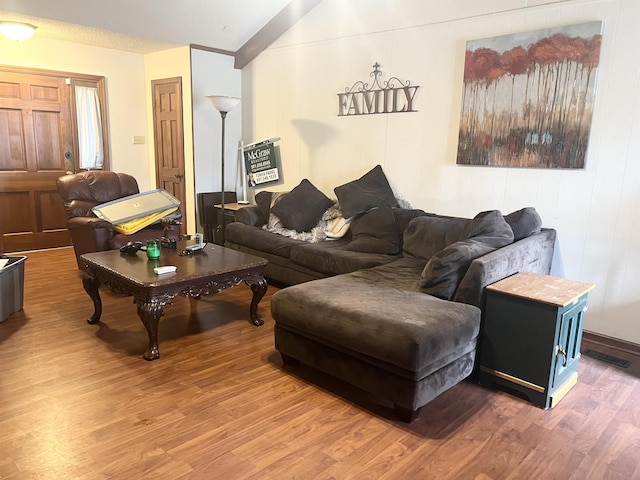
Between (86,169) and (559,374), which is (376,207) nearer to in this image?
(559,374)

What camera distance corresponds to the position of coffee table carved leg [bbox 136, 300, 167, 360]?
282 cm

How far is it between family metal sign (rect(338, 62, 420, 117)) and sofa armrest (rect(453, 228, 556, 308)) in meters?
1.70

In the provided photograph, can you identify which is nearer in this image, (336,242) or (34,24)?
(336,242)

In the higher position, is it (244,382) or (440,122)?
(440,122)

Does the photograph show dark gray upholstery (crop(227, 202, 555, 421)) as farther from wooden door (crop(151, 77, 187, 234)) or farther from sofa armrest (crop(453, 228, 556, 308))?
wooden door (crop(151, 77, 187, 234))

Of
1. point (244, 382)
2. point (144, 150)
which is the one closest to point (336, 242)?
point (244, 382)

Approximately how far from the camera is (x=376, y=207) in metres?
4.17

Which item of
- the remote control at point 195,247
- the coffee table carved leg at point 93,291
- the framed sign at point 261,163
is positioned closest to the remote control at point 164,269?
the remote control at point 195,247

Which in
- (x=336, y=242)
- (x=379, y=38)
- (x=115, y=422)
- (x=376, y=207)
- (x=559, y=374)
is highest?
(x=379, y=38)

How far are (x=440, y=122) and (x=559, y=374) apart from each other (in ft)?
7.50

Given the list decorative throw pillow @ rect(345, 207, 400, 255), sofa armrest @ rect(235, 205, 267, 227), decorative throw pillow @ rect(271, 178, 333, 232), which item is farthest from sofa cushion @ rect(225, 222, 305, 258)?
decorative throw pillow @ rect(345, 207, 400, 255)

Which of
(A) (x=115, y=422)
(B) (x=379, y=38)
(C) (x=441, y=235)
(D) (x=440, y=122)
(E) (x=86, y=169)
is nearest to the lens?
(A) (x=115, y=422)

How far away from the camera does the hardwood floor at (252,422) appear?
199 centimetres

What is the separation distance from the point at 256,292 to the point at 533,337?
1830 mm
